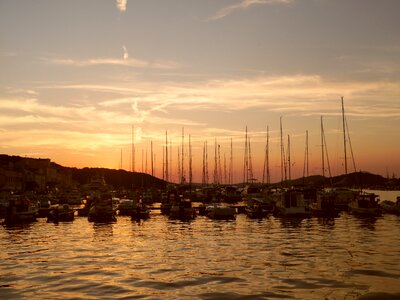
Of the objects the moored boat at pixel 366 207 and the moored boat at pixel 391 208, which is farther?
the moored boat at pixel 391 208

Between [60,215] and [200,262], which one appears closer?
[200,262]

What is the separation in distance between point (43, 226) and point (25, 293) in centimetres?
3677

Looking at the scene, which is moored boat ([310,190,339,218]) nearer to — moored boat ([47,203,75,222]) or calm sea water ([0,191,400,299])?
calm sea water ([0,191,400,299])

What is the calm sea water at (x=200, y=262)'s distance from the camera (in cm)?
2280

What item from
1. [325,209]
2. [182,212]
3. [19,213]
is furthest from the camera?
[182,212]

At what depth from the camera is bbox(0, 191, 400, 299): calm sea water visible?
22797 mm

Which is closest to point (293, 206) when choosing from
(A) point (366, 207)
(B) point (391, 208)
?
(A) point (366, 207)

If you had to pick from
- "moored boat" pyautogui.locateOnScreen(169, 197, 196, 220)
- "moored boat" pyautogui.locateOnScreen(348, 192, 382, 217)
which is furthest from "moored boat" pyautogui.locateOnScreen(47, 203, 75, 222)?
"moored boat" pyautogui.locateOnScreen(348, 192, 382, 217)

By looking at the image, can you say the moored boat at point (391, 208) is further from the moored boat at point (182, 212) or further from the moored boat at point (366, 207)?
the moored boat at point (182, 212)

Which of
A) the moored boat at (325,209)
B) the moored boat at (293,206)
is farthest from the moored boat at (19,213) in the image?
the moored boat at (325,209)

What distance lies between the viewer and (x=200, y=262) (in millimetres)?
30672

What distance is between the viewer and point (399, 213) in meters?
69.5

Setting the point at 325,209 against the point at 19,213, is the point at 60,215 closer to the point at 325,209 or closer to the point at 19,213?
the point at 19,213

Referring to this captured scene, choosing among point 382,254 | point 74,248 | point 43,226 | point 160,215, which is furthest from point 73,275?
point 160,215
